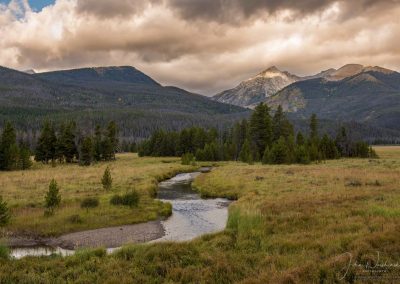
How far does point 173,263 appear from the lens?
45.3 ft

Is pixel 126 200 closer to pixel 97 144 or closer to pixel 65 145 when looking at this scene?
pixel 65 145

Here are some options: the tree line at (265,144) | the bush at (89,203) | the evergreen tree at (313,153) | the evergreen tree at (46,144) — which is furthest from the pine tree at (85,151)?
the bush at (89,203)

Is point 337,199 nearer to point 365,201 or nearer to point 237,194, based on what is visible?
point 365,201

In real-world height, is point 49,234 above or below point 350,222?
below

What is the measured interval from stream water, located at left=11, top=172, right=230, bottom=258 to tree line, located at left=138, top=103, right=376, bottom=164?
36193 mm

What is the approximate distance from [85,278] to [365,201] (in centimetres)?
1868

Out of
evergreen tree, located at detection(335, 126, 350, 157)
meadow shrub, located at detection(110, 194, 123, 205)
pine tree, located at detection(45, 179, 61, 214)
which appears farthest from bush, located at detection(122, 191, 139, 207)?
evergreen tree, located at detection(335, 126, 350, 157)

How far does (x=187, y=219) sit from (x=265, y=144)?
62.2 m

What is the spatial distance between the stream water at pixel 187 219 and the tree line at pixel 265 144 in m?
36.2

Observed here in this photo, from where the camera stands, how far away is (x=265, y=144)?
87312mm

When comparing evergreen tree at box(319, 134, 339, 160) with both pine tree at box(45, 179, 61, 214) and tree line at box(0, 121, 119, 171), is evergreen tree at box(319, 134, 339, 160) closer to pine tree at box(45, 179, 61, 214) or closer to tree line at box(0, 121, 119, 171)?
tree line at box(0, 121, 119, 171)

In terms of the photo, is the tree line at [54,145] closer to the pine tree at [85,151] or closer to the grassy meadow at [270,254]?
the pine tree at [85,151]

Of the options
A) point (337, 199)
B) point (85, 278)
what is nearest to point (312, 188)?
point (337, 199)

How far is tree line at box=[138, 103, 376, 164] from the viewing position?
73769mm
